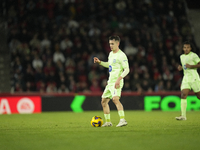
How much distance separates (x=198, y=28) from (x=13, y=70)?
10.7 meters

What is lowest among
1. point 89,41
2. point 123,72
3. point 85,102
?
point 85,102

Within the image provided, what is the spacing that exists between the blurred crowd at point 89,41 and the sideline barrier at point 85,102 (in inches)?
35.7

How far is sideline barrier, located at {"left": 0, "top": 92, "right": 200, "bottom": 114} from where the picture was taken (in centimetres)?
1395

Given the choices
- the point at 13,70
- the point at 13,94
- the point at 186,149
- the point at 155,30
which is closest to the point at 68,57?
the point at 13,70

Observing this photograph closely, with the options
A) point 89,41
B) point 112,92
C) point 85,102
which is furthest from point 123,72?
point 89,41

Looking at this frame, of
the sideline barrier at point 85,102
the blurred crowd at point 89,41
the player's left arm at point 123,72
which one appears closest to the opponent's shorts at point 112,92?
the player's left arm at point 123,72

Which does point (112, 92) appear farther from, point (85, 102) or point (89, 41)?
point (89, 41)

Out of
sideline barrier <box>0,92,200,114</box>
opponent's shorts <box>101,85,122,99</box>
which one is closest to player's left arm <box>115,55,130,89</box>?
opponent's shorts <box>101,85,122,99</box>

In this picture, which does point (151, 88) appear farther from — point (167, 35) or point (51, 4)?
point (51, 4)

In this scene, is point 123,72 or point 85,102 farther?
point 85,102

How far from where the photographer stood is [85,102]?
47.1 ft

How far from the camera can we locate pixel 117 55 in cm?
759

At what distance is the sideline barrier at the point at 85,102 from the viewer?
13945 mm

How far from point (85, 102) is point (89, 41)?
406 centimetres
